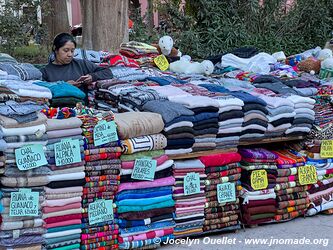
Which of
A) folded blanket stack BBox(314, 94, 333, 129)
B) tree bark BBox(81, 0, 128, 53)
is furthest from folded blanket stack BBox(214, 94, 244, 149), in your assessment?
tree bark BBox(81, 0, 128, 53)

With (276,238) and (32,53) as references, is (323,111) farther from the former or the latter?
(32,53)

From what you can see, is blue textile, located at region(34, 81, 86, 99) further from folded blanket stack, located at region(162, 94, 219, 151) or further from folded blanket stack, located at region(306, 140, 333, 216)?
folded blanket stack, located at region(306, 140, 333, 216)

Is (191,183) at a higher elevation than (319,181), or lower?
higher

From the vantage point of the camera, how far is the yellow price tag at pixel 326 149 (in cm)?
504

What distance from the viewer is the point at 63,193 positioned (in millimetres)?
3643

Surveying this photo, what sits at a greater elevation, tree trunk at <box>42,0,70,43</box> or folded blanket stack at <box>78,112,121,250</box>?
tree trunk at <box>42,0,70,43</box>

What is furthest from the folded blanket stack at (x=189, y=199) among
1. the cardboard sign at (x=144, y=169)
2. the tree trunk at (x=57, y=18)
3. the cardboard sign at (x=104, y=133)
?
the tree trunk at (x=57, y=18)

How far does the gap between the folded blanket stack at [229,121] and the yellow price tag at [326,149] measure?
40.7 inches

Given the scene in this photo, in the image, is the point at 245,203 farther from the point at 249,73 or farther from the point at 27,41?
the point at 27,41

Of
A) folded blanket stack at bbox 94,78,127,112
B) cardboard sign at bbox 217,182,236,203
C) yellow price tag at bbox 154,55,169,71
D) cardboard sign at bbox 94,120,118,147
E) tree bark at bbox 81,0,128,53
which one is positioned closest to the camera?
cardboard sign at bbox 94,120,118,147

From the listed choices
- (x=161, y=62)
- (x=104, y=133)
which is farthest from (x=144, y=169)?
(x=161, y=62)

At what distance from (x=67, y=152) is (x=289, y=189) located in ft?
7.40

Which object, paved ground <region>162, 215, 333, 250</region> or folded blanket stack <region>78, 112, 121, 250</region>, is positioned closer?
folded blanket stack <region>78, 112, 121, 250</region>

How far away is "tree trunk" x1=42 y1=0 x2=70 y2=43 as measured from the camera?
9664 mm
